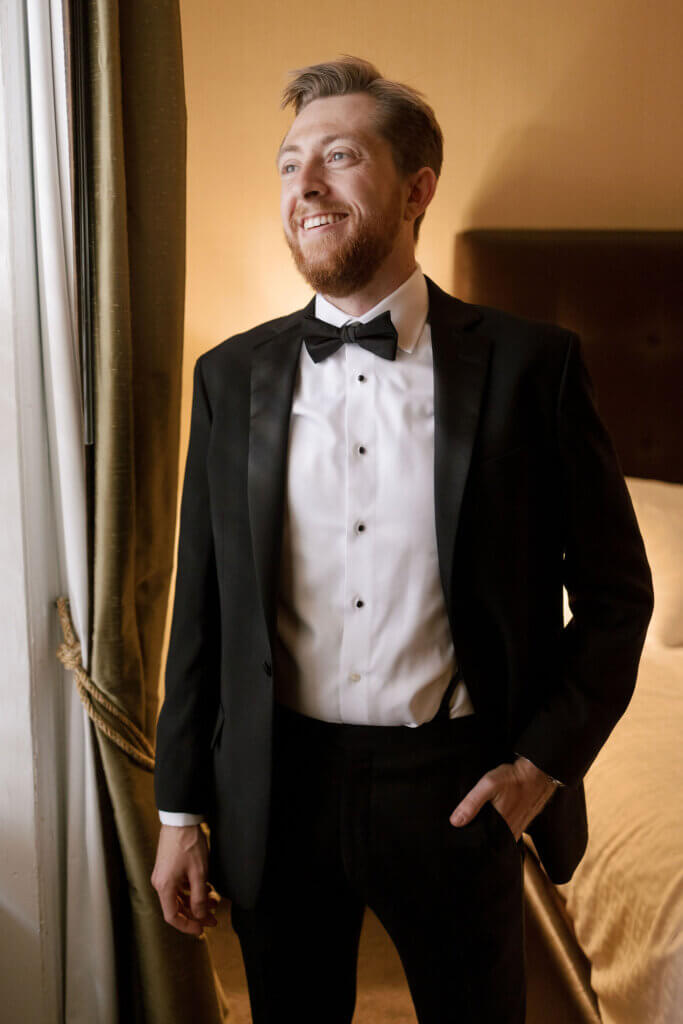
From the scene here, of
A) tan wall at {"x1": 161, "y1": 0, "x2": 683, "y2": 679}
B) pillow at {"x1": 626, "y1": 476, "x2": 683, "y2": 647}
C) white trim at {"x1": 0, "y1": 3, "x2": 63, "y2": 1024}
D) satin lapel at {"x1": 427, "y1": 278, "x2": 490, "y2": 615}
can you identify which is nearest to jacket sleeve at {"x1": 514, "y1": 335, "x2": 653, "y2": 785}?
satin lapel at {"x1": 427, "y1": 278, "x2": 490, "y2": 615}

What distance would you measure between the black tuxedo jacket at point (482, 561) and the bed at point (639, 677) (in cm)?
35

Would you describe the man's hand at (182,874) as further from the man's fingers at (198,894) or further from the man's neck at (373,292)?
the man's neck at (373,292)

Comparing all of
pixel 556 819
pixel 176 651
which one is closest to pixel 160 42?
pixel 176 651

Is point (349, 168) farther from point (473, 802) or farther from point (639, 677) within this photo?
point (639, 677)

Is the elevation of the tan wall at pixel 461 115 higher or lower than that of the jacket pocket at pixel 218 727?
higher

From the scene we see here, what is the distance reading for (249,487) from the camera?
1.11 meters

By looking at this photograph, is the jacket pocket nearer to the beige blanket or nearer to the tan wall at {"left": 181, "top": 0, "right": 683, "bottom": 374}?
the beige blanket

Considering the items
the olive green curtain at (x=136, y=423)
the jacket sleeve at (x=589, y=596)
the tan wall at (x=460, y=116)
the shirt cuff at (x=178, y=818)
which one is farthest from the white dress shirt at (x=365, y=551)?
the tan wall at (x=460, y=116)

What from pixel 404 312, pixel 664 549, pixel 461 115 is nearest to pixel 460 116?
pixel 461 115

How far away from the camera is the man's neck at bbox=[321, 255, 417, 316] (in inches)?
45.6

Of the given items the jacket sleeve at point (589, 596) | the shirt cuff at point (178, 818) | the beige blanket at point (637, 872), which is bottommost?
the beige blanket at point (637, 872)

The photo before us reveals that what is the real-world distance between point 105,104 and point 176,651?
89cm

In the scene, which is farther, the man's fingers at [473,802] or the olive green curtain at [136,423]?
the olive green curtain at [136,423]

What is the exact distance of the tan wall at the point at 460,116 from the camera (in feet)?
7.19
